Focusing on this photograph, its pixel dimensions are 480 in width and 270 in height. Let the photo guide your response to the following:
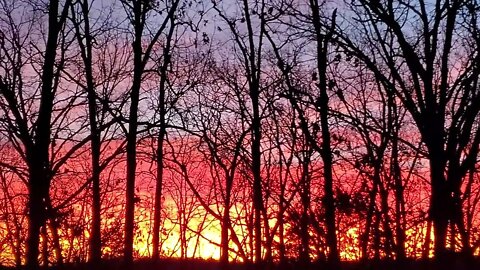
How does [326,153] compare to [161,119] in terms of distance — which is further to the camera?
[161,119]

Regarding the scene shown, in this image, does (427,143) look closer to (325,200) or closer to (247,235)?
(325,200)

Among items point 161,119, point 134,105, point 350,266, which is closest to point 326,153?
point 350,266

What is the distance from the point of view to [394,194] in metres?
24.6

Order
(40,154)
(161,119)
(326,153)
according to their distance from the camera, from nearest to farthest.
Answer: (40,154) → (326,153) → (161,119)

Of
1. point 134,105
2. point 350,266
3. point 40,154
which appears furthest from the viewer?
point 350,266

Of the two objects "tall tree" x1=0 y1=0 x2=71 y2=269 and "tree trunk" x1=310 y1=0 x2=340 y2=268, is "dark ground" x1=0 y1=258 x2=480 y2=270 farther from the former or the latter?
"tall tree" x1=0 y1=0 x2=71 y2=269

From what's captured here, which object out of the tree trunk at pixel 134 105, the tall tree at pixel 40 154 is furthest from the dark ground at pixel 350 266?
the tall tree at pixel 40 154

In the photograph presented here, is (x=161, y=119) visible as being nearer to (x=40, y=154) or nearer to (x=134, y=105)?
(x=134, y=105)

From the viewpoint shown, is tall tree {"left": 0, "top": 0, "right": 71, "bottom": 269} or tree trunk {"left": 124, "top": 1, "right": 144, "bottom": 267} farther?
tree trunk {"left": 124, "top": 1, "right": 144, "bottom": 267}

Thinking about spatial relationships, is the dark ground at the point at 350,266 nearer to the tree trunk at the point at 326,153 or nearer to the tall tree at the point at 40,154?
the tree trunk at the point at 326,153

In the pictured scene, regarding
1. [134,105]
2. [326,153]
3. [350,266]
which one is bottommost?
[350,266]

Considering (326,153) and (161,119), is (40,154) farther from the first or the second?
(161,119)

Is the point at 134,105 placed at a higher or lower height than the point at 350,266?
higher

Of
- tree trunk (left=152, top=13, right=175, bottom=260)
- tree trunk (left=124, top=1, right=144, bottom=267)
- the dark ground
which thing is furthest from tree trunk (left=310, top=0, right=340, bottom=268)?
tree trunk (left=124, top=1, right=144, bottom=267)
